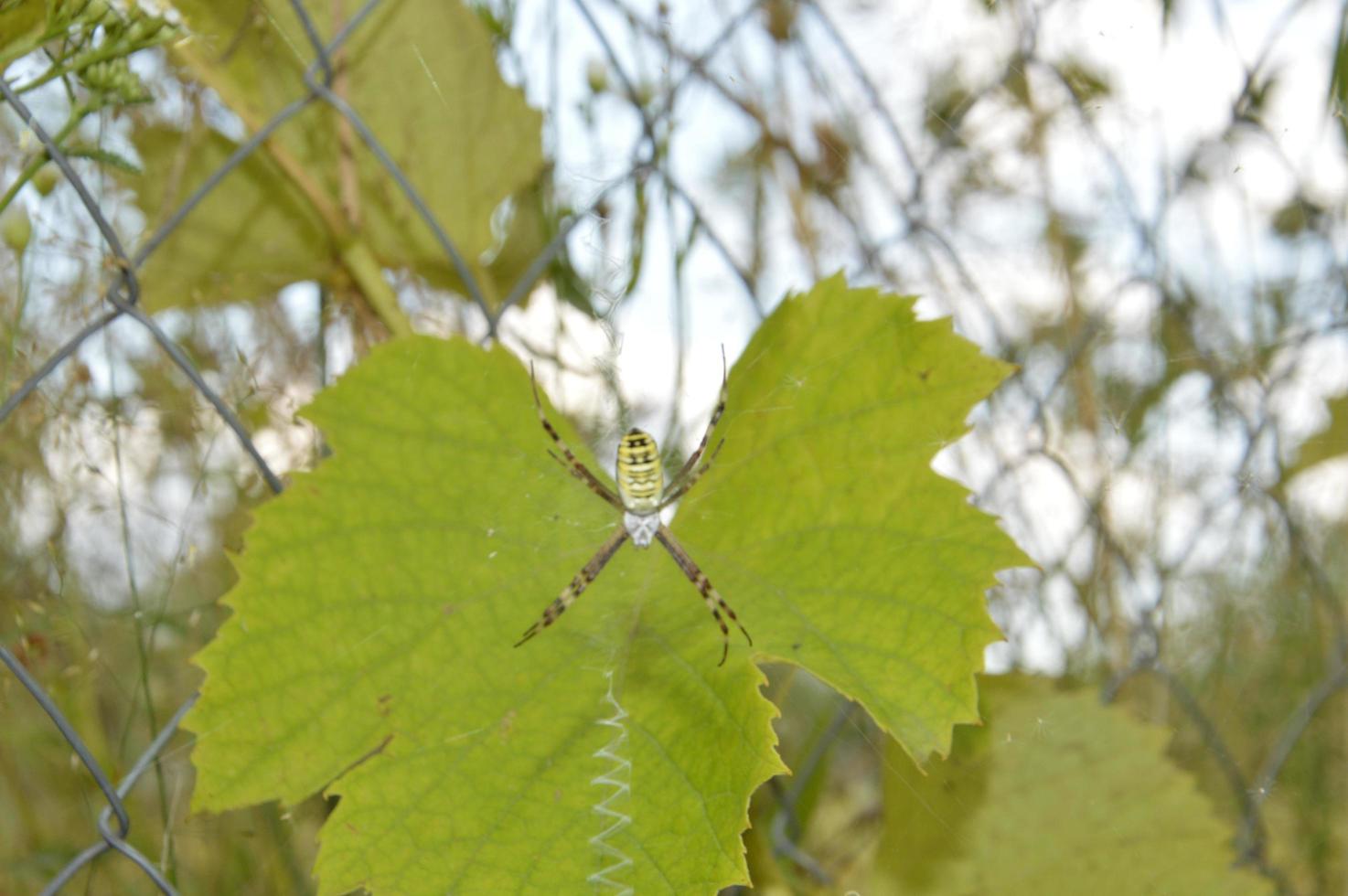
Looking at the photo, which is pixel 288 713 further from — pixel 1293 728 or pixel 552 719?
pixel 1293 728

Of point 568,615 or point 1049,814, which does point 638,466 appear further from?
point 1049,814

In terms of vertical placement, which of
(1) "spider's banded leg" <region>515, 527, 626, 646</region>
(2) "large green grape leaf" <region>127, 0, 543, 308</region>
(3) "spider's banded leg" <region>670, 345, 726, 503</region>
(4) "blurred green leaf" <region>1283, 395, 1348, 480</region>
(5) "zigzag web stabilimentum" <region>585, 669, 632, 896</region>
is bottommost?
(4) "blurred green leaf" <region>1283, 395, 1348, 480</region>

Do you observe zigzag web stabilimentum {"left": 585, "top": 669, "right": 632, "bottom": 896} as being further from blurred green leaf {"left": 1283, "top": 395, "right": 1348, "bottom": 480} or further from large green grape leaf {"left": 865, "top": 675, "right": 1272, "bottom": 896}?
blurred green leaf {"left": 1283, "top": 395, "right": 1348, "bottom": 480}

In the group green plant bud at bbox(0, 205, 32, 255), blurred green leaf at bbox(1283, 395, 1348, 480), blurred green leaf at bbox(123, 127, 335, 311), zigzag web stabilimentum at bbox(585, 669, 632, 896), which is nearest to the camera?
zigzag web stabilimentum at bbox(585, 669, 632, 896)

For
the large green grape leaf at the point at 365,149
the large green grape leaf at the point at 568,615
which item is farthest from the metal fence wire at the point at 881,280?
the large green grape leaf at the point at 568,615

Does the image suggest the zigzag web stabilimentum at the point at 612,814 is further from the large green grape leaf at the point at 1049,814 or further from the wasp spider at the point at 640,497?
the large green grape leaf at the point at 1049,814

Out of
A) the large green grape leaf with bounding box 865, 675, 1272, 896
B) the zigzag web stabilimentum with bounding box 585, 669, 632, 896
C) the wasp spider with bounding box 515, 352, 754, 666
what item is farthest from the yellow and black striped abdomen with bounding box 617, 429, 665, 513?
the large green grape leaf with bounding box 865, 675, 1272, 896
